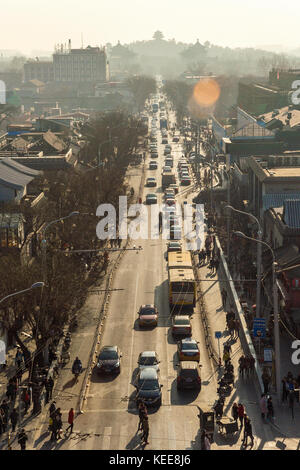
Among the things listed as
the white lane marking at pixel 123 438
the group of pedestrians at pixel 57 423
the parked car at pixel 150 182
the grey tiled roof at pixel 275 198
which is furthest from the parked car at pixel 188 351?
the parked car at pixel 150 182

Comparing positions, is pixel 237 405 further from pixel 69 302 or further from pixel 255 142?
pixel 255 142

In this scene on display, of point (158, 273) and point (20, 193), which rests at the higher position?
point (20, 193)

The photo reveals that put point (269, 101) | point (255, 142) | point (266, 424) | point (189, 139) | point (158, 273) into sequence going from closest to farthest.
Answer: point (266, 424) → point (158, 273) → point (255, 142) → point (269, 101) → point (189, 139)

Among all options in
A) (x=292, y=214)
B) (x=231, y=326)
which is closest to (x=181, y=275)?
(x=231, y=326)

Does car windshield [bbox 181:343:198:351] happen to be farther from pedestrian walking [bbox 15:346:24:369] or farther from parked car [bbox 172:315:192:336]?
pedestrian walking [bbox 15:346:24:369]

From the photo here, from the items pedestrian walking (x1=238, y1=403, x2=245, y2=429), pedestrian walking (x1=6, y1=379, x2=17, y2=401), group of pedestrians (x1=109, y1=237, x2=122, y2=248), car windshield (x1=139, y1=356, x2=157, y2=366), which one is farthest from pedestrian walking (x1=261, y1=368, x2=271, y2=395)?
group of pedestrians (x1=109, y1=237, x2=122, y2=248)

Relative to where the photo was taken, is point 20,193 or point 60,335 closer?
point 60,335

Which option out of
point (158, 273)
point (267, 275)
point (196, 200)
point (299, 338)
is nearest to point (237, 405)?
point (299, 338)
